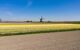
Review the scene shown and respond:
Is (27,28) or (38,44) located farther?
(27,28)

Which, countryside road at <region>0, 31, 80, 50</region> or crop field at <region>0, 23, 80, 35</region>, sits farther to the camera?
crop field at <region>0, 23, 80, 35</region>

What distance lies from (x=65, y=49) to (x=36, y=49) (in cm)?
164

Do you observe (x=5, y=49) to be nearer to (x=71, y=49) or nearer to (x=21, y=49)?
(x=21, y=49)

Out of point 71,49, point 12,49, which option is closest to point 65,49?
point 71,49

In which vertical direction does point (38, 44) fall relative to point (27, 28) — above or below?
above

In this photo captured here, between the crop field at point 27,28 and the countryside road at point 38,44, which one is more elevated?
the countryside road at point 38,44

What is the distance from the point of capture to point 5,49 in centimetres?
959

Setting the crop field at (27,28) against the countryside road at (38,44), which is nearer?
the countryside road at (38,44)

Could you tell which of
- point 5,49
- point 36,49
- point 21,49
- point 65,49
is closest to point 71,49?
point 65,49

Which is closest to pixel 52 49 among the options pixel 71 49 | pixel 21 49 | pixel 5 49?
pixel 71 49

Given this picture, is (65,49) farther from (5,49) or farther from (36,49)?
(5,49)

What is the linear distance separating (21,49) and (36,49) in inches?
33.0

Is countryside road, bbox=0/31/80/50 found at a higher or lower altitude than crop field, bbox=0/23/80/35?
higher

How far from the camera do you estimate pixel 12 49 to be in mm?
9609
